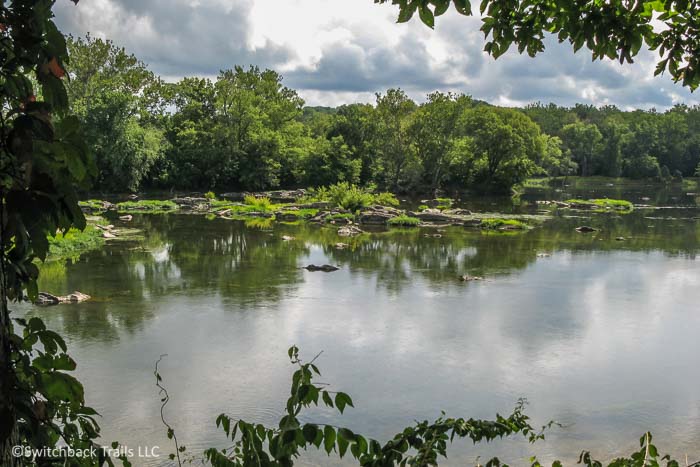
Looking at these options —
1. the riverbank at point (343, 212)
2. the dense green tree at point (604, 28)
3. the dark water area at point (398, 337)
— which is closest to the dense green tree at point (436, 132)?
the riverbank at point (343, 212)

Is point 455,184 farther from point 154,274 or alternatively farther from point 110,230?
point 154,274

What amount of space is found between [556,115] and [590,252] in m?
102

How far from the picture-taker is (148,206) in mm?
44562

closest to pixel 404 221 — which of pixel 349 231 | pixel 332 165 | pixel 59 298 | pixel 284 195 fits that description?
pixel 349 231

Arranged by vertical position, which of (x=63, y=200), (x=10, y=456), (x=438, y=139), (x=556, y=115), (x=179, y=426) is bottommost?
(x=179, y=426)

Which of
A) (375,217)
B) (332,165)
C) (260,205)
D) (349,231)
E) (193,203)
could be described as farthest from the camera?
(332,165)

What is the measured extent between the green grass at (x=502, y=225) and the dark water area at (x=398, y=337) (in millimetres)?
8352

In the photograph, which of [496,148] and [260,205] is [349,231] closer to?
[260,205]

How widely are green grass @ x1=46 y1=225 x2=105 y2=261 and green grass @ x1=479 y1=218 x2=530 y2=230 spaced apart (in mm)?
20721

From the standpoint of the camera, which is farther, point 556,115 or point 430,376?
point 556,115

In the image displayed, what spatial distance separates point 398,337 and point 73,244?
15730 millimetres

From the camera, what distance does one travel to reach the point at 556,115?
121 meters

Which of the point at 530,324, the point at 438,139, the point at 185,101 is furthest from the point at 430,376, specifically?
the point at 185,101

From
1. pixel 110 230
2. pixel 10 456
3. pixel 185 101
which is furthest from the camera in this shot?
pixel 185 101
